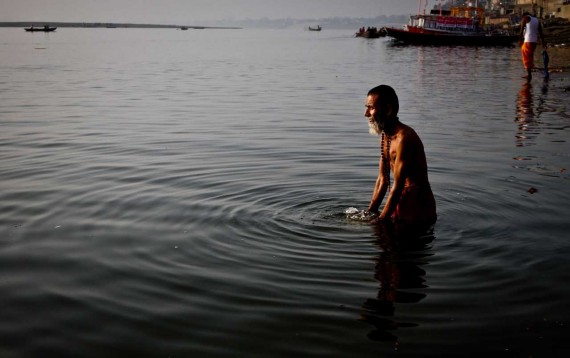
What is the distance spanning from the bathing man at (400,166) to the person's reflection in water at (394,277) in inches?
7.8

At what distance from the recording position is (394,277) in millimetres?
5332

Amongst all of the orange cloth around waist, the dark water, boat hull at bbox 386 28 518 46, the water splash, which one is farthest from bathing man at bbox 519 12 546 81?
boat hull at bbox 386 28 518 46

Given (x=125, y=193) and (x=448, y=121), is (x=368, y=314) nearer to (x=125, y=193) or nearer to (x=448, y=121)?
(x=125, y=193)

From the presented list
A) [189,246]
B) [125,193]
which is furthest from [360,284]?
[125,193]

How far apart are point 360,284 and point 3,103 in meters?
17.9

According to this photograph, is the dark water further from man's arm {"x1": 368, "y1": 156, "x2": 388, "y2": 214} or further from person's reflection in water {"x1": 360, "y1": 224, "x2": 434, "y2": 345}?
man's arm {"x1": 368, "y1": 156, "x2": 388, "y2": 214}

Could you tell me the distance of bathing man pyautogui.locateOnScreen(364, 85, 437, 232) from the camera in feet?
20.2

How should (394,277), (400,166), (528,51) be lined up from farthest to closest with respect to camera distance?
(528,51), (400,166), (394,277)

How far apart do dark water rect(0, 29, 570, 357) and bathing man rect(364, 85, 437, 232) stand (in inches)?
12.8

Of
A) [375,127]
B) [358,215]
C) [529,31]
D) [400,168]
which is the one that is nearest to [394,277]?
[400,168]

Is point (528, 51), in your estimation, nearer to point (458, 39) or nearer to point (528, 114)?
point (528, 114)

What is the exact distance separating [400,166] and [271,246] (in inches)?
61.2

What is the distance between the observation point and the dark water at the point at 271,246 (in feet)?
14.1

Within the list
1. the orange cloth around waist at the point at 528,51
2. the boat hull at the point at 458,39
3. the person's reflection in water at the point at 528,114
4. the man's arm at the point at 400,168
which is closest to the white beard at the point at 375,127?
the man's arm at the point at 400,168
